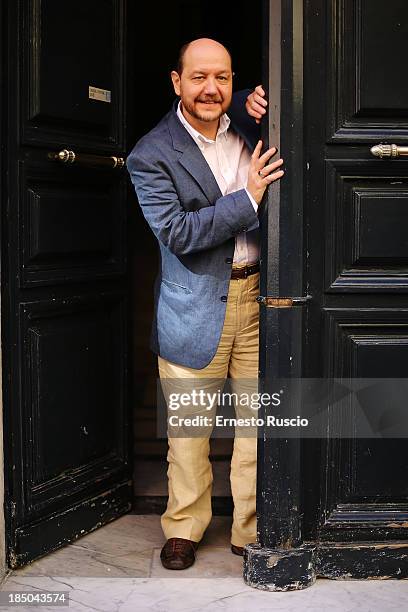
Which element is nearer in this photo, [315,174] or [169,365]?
[315,174]

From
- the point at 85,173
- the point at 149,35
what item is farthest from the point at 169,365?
the point at 149,35

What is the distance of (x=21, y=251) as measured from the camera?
124 inches

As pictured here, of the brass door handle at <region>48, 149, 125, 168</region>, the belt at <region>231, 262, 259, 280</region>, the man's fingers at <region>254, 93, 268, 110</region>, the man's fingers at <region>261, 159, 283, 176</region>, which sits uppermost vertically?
the man's fingers at <region>254, 93, 268, 110</region>

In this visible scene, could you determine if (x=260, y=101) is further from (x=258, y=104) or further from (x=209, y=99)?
(x=209, y=99)

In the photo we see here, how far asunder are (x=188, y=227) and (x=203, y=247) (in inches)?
3.3

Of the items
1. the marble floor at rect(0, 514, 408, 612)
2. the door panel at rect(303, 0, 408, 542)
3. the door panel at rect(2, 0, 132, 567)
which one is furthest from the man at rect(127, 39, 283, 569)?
the door panel at rect(2, 0, 132, 567)

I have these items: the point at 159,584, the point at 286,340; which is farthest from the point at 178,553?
the point at 286,340

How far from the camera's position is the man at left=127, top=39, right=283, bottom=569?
9.91 ft

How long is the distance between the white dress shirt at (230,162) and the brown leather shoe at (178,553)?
1.01 metres

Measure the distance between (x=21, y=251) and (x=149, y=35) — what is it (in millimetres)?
4840

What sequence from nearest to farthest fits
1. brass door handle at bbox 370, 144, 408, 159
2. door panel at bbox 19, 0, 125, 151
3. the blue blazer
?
brass door handle at bbox 370, 144, 408, 159 < the blue blazer < door panel at bbox 19, 0, 125, 151

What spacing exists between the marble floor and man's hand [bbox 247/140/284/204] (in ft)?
4.17

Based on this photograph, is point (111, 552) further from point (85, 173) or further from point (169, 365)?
point (85, 173)

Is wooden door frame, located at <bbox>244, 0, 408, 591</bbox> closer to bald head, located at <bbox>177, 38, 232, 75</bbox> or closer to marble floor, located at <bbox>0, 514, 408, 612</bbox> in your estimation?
marble floor, located at <bbox>0, 514, 408, 612</bbox>
